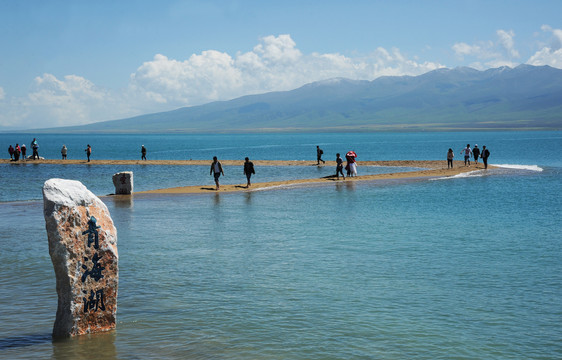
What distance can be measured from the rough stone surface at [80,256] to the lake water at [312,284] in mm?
436

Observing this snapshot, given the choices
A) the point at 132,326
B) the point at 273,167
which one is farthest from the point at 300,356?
the point at 273,167

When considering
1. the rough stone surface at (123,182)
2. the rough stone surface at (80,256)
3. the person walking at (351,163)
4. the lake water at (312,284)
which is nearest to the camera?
the rough stone surface at (80,256)

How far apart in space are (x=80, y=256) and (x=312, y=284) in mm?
6542

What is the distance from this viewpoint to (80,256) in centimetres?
1113

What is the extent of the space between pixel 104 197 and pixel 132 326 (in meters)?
26.3

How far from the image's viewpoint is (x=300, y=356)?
36.3 ft

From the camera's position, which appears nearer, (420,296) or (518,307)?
(518,307)

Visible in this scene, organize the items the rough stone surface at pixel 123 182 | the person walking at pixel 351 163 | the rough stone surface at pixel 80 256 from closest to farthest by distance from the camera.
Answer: the rough stone surface at pixel 80 256
the rough stone surface at pixel 123 182
the person walking at pixel 351 163

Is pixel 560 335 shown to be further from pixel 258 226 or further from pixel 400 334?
pixel 258 226

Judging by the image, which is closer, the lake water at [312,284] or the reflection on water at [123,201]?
the lake water at [312,284]

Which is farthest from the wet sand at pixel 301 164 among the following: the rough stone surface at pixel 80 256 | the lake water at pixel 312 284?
the rough stone surface at pixel 80 256

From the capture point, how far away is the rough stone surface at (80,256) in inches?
426

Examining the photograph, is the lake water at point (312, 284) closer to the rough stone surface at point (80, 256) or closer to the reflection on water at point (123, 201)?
the rough stone surface at point (80, 256)

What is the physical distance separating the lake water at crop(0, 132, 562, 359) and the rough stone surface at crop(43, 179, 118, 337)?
0.44 m
